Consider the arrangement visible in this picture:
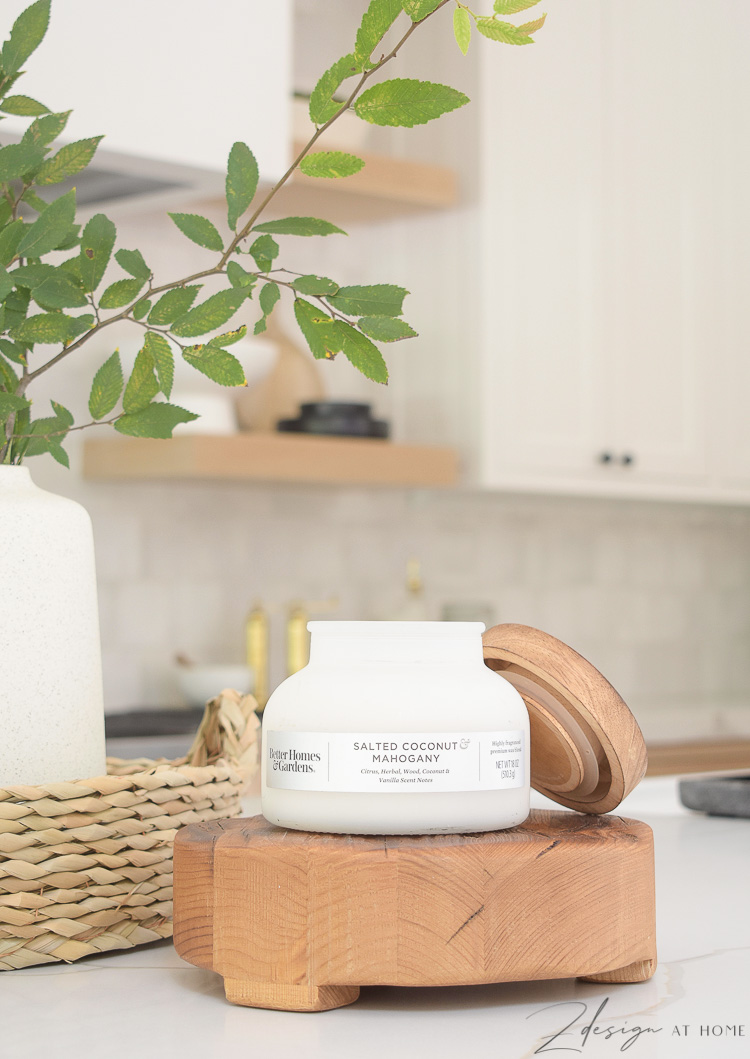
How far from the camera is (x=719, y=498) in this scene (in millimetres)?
3350

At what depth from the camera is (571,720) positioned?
0.64m

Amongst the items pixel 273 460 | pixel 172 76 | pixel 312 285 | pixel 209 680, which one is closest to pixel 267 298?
pixel 312 285

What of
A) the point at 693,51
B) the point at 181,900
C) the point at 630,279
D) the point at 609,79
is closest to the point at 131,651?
the point at 630,279

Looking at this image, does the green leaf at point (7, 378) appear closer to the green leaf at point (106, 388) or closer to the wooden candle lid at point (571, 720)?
the green leaf at point (106, 388)

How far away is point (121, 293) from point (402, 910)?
0.38 m

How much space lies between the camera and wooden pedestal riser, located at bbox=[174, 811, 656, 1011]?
546 mm

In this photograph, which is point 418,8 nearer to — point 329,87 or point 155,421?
point 329,87

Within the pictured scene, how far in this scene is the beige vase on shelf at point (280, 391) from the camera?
9.44 feet

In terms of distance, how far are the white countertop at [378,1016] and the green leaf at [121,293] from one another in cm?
36

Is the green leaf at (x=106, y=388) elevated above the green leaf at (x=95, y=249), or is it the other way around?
the green leaf at (x=95, y=249)

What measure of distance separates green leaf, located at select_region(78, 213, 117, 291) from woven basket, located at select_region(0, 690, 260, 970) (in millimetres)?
270

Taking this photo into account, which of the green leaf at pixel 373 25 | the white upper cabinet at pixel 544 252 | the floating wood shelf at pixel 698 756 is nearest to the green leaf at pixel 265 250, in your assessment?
the green leaf at pixel 373 25

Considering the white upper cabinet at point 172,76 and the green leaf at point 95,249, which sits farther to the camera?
the white upper cabinet at point 172,76

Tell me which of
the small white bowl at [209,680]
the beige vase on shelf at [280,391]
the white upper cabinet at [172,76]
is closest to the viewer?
the white upper cabinet at [172,76]
